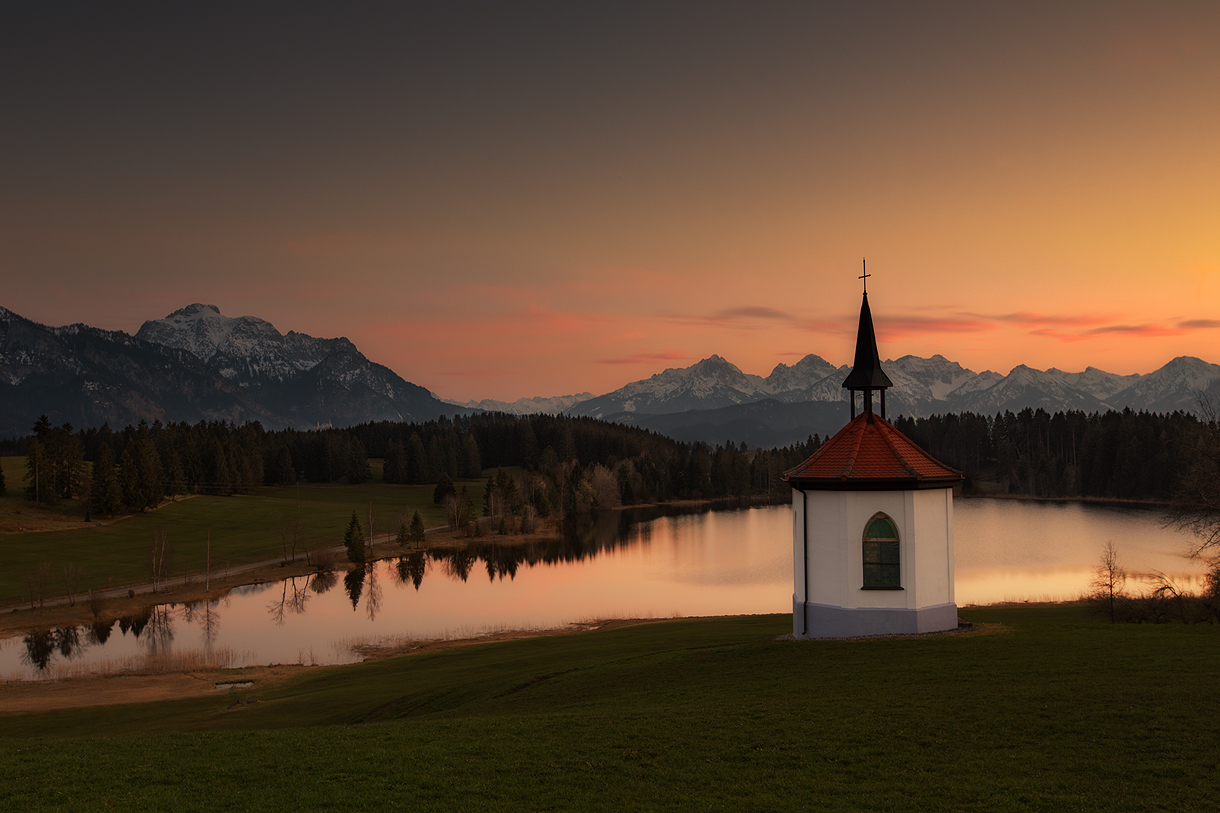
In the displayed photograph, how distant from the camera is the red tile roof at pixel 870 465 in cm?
2278

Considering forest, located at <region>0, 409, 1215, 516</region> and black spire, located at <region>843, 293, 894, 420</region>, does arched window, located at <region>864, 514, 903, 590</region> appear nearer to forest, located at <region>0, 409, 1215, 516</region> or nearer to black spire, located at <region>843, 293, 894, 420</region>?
black spire, located at <region>843, 293, 894, 420</region>

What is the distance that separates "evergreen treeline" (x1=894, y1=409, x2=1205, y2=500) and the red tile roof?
95.6 meters

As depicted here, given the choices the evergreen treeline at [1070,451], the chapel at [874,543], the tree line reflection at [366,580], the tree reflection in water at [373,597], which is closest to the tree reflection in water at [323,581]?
the tree line reflection at [366,580]

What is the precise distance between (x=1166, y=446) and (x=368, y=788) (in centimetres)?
13924

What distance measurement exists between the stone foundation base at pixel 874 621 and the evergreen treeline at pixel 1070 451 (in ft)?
316

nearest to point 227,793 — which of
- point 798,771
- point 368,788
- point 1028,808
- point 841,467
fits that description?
point 368,788

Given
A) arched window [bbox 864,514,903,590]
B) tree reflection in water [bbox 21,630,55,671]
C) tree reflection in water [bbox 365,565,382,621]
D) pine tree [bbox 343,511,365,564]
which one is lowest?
tree reflection in water [bbox 365,565,382,621]

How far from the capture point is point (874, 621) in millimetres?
22609

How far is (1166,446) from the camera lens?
11856cm

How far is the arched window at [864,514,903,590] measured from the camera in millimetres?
22781

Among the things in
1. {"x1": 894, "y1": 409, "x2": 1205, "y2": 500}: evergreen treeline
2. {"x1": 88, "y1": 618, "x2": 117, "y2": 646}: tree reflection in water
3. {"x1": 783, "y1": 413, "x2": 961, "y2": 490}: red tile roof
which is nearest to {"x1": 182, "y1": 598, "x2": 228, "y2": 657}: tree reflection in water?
{"x1": 88, "y1": 618, "x2": 117, "y2": 646}: tree reflection in water

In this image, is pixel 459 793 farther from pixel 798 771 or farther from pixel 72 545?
pixel 72 545

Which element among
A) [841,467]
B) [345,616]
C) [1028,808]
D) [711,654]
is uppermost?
[841,467]

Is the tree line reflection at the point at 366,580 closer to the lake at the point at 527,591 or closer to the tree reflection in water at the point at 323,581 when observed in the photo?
the tree reflection in water at the point at 323,581
